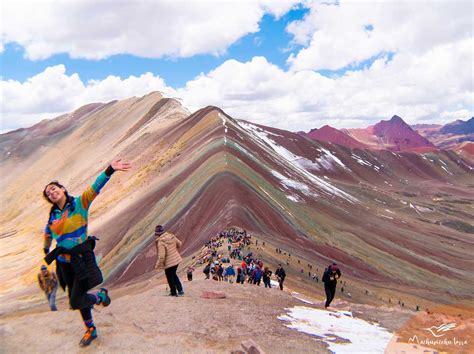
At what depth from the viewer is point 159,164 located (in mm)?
78312

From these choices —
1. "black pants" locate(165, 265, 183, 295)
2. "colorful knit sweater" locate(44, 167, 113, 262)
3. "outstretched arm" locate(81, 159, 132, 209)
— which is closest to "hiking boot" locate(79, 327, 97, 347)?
"colorful knit sweater" locate(44, 167, 113, 262)

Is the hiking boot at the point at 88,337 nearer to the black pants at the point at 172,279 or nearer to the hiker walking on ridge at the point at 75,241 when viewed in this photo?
the hiker walking on ridge at the point at 75,241

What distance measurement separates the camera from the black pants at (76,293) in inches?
297

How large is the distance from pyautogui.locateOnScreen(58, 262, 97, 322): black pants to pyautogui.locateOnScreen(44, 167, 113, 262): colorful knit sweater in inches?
8.2

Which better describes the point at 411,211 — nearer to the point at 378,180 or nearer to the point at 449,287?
the point at 378,180

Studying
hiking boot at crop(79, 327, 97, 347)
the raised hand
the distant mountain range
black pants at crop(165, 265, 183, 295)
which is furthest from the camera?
the distant mountain range

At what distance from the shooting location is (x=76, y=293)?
24.8 ft

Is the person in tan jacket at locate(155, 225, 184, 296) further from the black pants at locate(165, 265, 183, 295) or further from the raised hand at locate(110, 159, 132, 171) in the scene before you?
the raised hand at locate(110, 159, 132, 171)

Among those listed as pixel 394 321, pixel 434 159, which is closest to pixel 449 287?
pixel 394 321

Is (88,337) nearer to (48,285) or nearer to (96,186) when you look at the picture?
(96,186)

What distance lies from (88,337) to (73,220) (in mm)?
2142

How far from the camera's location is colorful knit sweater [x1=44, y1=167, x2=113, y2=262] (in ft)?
24.7

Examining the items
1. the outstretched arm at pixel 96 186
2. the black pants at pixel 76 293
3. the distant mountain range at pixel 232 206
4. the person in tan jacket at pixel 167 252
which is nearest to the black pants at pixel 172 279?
the person in tan jacket at pixel 167 252

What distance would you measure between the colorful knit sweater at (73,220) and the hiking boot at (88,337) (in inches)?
54.4
